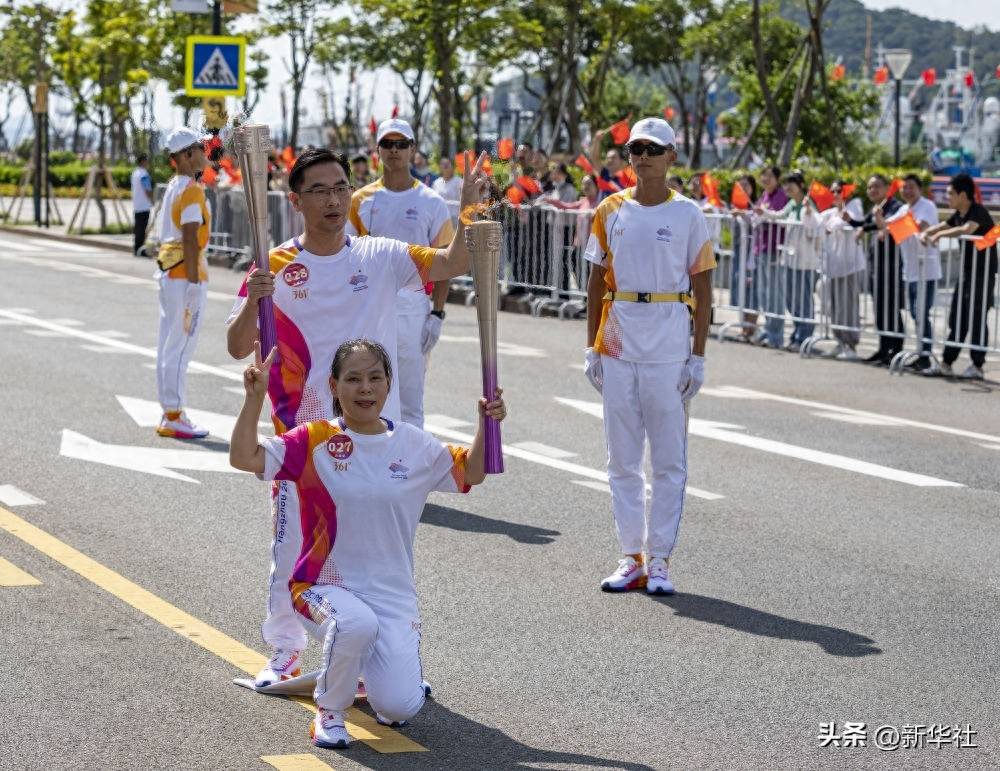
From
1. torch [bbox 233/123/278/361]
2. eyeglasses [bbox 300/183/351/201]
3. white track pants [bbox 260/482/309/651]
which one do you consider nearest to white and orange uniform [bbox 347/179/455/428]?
white track pants [bbox 260/482/309/651]

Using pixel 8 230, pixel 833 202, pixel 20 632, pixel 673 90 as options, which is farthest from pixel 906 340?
pixel 673 90

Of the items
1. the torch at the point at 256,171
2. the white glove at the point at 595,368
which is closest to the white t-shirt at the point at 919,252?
the white glove at the point at 595,368

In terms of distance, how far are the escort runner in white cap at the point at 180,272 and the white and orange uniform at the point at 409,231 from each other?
88.7 inches

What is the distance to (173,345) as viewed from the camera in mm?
12242

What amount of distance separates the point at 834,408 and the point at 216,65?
13200mm

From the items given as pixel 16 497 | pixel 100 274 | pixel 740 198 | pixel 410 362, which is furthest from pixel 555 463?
pixel 100 274

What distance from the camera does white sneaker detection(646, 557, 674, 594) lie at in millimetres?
8008

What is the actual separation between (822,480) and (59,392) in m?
5.99

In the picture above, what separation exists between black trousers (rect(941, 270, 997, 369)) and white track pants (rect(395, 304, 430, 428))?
8.02m

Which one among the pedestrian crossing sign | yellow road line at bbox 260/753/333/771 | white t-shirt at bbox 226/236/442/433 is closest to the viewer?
yellow road line at bbox 260/753/333/771

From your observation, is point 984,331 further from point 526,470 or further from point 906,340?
point 526,470

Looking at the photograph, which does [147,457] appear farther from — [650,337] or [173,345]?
[650,337]

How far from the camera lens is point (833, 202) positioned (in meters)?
18.0

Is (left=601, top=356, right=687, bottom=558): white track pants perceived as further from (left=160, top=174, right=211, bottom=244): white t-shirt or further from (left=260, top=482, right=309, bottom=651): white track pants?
(left=160, top=174, right=211, bottom=244): white t-shirt
